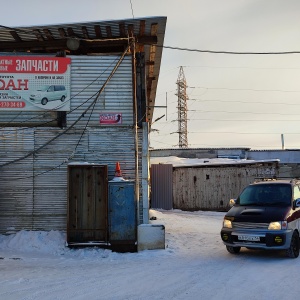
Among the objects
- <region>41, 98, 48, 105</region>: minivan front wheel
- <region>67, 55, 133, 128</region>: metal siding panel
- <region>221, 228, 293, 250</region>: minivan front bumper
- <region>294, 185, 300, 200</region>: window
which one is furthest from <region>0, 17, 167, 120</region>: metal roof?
<region>221, 228, 293, 250</region>: minivan front bumper

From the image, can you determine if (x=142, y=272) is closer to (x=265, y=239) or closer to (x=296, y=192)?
(x=265, y=239)

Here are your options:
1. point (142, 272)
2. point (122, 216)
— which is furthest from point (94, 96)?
point (142, 272)

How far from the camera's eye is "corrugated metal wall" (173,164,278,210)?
72.2 feet

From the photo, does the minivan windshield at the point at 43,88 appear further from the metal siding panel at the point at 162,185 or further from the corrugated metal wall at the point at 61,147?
the metal siding panel at the point at 162,185

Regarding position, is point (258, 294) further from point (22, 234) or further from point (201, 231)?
point (201, 231)

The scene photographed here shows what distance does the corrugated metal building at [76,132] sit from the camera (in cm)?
1152

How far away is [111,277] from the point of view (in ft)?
25.9

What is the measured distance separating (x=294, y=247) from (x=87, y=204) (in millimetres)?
5316

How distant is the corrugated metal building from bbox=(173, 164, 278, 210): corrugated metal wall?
A: 36.5 ft

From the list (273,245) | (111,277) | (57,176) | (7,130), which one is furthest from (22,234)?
(273,245)

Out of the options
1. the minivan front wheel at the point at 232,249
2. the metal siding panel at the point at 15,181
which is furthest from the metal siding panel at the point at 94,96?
the minivan front wheel at the point at 232,249

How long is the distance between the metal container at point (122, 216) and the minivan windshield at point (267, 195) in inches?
111

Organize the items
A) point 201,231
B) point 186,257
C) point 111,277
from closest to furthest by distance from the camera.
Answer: point 111,277, point 186,257, point 201,231

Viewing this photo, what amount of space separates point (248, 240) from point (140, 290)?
3.51 m
